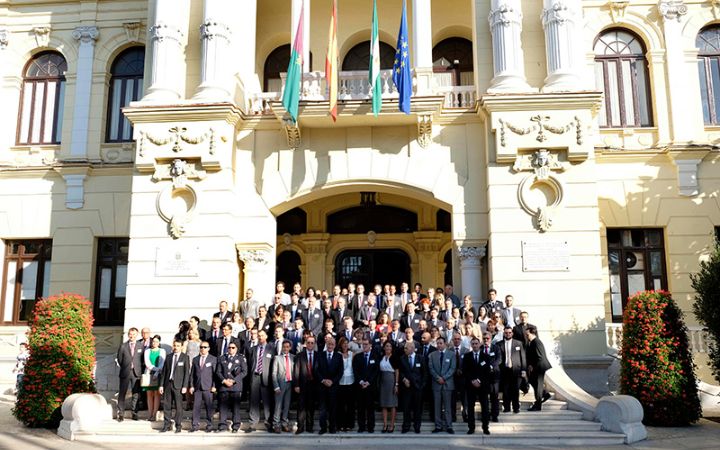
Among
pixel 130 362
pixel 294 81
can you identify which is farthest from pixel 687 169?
pixel 130 362

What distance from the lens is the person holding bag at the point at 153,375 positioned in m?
13.1

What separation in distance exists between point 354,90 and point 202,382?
837 cm

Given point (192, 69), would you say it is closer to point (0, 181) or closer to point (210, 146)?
point (210, 146)

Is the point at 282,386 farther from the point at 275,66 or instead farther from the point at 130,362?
the point at 275,66

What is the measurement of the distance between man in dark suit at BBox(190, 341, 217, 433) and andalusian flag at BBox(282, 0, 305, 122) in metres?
6.24

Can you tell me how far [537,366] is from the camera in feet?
42.3

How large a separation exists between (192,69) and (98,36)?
214 inches

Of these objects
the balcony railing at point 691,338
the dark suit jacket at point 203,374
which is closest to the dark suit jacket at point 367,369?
the dark suit jacket at point 203,374

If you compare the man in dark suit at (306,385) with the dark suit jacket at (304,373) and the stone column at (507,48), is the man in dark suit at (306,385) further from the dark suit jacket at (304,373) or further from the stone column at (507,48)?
the stone column at (507,48)

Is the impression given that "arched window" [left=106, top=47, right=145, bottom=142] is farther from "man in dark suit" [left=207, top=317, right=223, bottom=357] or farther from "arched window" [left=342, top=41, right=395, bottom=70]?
"man in dark suit" [left=207, top=317, right=223, bottom=357]

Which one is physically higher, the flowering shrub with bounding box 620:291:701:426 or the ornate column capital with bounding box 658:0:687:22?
the ornate column capital with bounding box 658:0:687:22

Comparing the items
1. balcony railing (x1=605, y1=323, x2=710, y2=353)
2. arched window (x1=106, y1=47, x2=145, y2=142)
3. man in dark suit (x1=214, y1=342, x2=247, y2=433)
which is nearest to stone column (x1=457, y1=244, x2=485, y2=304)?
balcony railing (x1=605, y1=323, x2=710, y2=353)

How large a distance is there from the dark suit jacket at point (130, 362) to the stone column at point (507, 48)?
10210 millimetres

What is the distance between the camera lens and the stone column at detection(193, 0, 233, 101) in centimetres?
1688
